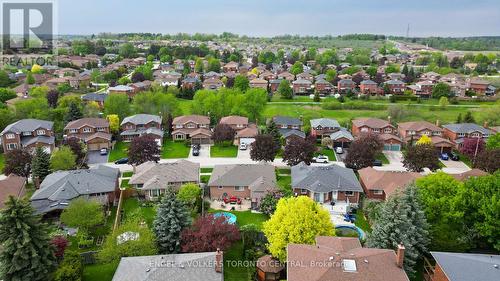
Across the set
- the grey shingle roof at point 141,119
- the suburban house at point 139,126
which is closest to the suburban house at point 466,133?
the suburban house at point 139,126

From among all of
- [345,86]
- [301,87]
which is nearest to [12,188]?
[301,87]

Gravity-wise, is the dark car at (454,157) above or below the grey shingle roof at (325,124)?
below

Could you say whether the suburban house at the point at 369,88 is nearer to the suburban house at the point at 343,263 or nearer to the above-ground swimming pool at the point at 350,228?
the above-ground swimming pool at the point at 350,228

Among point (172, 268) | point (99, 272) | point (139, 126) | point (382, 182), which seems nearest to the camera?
point (172, 268)

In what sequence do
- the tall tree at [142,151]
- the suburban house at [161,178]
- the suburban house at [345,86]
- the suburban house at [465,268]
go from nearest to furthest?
the suburban house at [465,268], the suburban house at [161,178], the tall tree at [142,151], the suburban house at [345,86]

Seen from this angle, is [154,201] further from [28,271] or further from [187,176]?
[28,271]

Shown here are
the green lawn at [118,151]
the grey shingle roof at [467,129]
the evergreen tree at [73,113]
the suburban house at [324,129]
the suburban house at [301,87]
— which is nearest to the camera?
the green lawn at [118,151]

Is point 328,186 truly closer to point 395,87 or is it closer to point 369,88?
point 369,88

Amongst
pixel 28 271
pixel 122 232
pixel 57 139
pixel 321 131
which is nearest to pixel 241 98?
pixel 321 131
